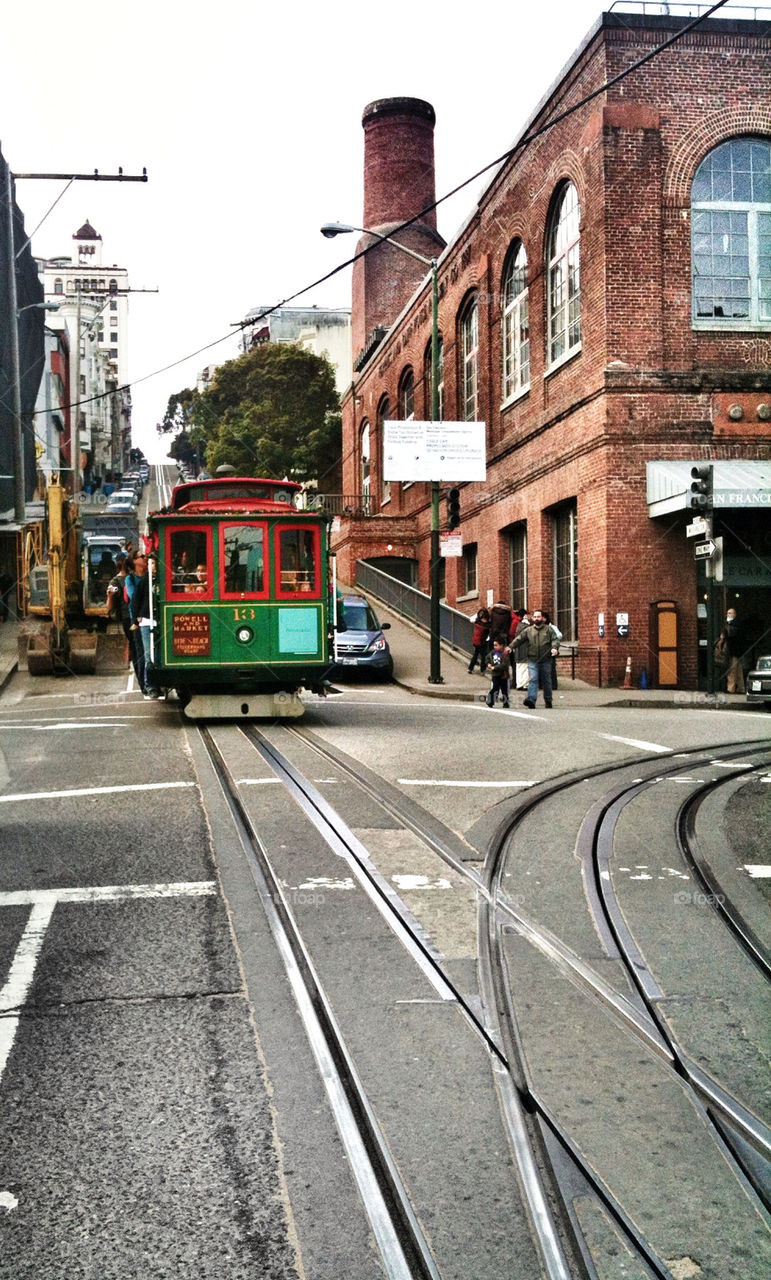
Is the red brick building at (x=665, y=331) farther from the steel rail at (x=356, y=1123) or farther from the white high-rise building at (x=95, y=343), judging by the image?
the white high-rise building at (x=95, y=343)

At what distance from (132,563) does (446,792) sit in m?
8.93

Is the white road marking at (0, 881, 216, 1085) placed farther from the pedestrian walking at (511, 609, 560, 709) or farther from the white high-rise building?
the white high-rise building

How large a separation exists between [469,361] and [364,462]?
58.3 ft

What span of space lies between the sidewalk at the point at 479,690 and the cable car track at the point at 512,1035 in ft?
40.0

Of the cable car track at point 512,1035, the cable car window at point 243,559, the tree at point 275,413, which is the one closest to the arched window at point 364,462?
the tree at point 275,413

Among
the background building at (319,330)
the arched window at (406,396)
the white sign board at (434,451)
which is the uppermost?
the background building at (319,330)

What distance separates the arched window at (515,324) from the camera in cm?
3055

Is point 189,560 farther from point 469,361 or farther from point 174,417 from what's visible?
point 174,417

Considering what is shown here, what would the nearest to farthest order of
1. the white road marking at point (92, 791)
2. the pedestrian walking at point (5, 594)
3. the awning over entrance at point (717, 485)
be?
the white road marking at point (92, 791) → the awning over entrance at point (717, 485) → the pedestrian walking at point (5, 594)

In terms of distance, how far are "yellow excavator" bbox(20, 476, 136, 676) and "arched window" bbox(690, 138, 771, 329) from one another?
14073mm

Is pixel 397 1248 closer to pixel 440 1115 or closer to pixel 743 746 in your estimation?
pixel 440 1115

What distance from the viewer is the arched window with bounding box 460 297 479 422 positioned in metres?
35.6

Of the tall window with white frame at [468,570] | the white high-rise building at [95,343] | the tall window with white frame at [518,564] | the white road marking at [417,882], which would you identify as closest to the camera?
the white road marking at [417,882]

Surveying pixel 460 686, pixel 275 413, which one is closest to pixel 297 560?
pixel 460 686
